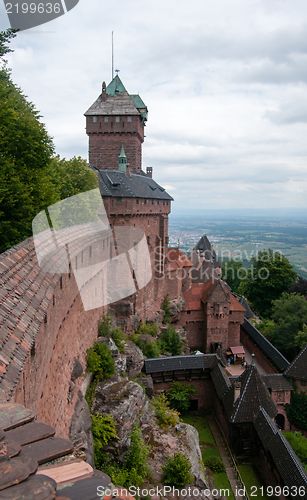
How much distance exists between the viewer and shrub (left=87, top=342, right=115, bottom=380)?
16.6 meters

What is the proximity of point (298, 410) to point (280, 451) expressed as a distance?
7.89m

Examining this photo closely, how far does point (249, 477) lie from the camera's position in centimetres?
2106

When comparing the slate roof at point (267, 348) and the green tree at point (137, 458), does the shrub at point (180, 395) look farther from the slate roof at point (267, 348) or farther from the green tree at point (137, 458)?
the green tree at point (137, 458)

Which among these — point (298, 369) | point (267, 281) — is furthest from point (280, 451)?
point (267, 281)

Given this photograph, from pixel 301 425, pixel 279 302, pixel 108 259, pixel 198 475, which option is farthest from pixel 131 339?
pixel 279 302

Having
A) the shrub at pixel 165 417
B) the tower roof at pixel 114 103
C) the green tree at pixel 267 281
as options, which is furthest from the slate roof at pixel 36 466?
the green tree at pixel 267 281

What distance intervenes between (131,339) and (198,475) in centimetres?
988

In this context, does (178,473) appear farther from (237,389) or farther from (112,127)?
(112,127)

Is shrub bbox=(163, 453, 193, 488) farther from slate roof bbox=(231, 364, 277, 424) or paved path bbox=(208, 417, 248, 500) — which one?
slate roof bbox=(231, 364, 277, 424)

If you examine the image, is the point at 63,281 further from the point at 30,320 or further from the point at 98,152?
the point at 98,152

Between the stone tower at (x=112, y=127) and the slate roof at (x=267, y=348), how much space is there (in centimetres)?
1720

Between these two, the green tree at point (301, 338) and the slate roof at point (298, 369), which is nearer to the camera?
the slate roof at point (298, 369)

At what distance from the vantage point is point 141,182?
100ft

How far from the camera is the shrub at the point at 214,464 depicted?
2105cm
